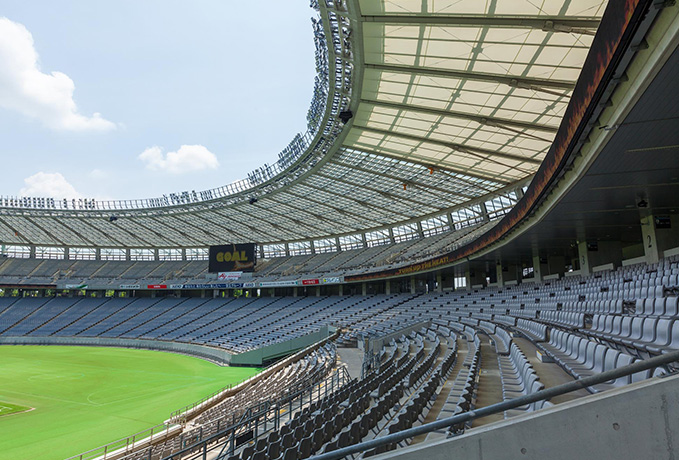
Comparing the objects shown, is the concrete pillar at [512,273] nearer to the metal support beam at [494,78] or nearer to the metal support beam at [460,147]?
the metal support beam at [460,147]

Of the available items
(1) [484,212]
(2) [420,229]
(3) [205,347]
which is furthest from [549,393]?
(2) [420,229]

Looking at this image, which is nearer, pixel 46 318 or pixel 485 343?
pixel 485 343

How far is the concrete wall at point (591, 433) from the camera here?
339 cm

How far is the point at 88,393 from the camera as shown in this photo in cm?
2553

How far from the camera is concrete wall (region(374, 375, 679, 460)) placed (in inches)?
133

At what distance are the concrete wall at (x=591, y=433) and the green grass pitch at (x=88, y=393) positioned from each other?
53.6ft

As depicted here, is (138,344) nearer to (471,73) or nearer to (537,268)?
(537,268)

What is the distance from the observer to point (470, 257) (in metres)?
30.9

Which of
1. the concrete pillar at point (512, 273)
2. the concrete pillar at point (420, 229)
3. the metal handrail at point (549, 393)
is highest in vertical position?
the concrete pillar at point (420, 229)

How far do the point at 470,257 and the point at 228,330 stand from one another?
2828 centimetres

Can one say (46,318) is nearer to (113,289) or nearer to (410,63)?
(113,289)

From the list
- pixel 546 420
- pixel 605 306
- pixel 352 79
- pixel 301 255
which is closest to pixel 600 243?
pixel 605 306

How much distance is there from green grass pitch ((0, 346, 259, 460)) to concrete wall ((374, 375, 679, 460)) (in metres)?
16.3

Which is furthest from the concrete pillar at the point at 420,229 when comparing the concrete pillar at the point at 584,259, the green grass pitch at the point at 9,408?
the green grass pitch at the point at 9,408
